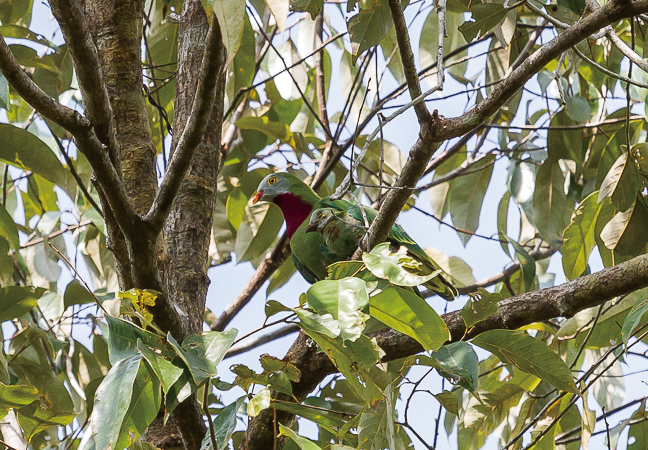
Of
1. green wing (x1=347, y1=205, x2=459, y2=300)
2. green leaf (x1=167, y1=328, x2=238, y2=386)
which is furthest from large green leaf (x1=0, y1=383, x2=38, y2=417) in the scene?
green wing (x1=347, y1=205, x2=459, y2=300)

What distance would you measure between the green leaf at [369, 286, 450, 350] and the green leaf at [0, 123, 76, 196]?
1.41 metres

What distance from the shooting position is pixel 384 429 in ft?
5.00

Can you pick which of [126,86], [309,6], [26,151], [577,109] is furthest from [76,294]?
[577,109]

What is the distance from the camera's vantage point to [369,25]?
214 centimetres

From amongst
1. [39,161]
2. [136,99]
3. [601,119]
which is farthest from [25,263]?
[601,119]

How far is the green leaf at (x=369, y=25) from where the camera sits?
6.98ft

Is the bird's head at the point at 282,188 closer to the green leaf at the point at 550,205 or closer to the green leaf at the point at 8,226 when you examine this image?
the green leaf at the point at 550,205

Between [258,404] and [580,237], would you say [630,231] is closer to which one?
[580,237]

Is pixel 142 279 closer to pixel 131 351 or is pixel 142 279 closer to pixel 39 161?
pixel 131 351

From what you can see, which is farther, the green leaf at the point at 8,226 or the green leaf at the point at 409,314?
the green leaf at the point at 8,226

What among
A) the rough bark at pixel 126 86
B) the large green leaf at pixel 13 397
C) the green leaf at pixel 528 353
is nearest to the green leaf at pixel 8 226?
the rough bark at pixel 126 86

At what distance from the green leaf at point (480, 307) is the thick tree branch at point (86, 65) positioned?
0.93 m

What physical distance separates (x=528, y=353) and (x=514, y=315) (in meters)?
0.25

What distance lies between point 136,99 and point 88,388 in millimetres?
1121
